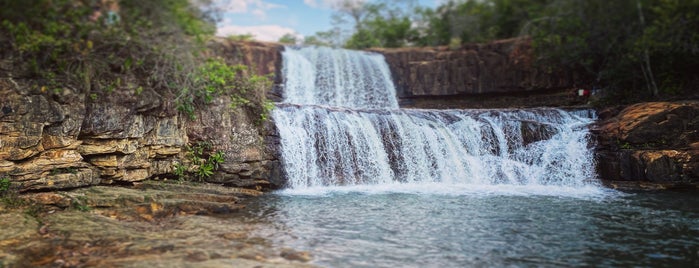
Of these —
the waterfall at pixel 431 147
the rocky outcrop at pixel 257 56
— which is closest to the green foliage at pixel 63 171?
the waterfall at pixel 431 147

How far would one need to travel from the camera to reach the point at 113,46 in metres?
8.73

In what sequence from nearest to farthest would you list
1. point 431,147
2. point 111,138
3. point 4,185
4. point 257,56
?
point 4,185
point 111,138
point 431,147
point 257,56

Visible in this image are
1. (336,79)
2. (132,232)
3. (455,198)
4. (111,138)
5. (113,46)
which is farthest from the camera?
(336,79)

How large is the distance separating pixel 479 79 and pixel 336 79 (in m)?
6.26

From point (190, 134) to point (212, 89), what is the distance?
119cm

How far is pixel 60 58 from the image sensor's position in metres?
8.05

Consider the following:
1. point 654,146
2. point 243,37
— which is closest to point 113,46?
point 243,37

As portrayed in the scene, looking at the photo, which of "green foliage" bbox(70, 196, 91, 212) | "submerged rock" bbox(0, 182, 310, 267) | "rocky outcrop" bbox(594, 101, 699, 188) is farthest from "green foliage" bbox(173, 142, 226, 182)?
"rocky outcrop" bbox(594, 101, 699, 188)

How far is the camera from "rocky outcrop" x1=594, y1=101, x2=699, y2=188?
10.8 m

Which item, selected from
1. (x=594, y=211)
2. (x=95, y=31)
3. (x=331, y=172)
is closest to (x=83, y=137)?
(x=95, y=31)

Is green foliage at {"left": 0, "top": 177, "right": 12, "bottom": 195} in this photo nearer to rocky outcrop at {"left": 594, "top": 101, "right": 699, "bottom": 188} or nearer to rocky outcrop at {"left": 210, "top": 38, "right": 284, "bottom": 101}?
rocky outcrop at {"left": 210, "top": 38, "right": 284, "bottom": 101}

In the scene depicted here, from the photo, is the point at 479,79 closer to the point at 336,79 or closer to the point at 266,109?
the point at 336,79

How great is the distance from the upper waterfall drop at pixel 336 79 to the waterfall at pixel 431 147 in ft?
17.6

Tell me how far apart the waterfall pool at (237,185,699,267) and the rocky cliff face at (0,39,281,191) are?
1633mm
